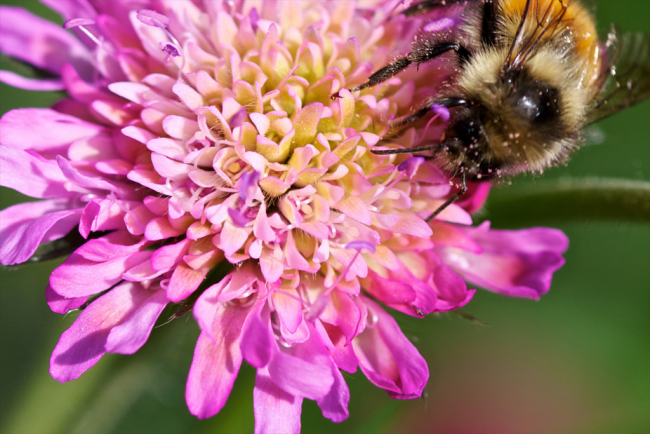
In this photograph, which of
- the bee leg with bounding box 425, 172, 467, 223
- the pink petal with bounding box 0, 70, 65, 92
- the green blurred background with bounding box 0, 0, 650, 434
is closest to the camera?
the bee leg with bounding box 425, 172, 467, 223

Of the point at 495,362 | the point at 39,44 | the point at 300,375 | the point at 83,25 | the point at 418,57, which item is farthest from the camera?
the point at 495,362

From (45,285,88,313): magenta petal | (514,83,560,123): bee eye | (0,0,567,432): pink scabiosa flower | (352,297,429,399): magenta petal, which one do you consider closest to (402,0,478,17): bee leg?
(0,0,567,432): pink scabiosa flower

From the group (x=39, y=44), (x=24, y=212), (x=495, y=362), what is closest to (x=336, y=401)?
(x=24, y=212)

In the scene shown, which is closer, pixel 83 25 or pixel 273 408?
pixel 273 408

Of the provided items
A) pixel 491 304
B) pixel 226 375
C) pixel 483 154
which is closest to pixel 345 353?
pixel 226 375

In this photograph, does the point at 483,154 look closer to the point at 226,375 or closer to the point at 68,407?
the point at 226,375

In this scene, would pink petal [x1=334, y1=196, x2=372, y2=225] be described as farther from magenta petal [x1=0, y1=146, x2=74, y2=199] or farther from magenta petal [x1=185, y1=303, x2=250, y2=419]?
magenta petal [x1=0, y1=146, x2=74, y2=199]

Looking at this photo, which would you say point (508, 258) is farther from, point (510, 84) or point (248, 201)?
point (248, 201)
